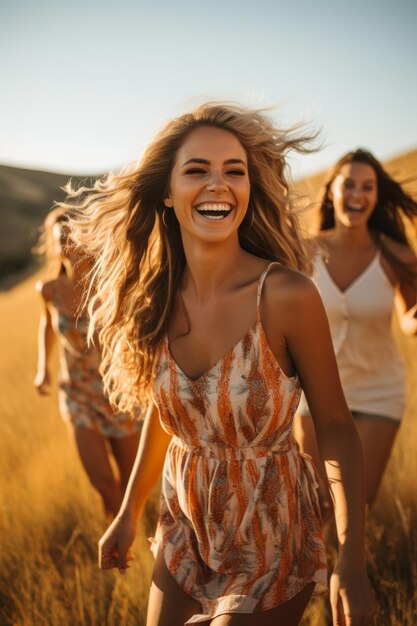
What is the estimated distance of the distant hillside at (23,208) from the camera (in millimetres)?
31141

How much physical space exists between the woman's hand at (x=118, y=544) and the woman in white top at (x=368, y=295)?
1.11m

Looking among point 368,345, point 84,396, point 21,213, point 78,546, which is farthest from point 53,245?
point 21,213

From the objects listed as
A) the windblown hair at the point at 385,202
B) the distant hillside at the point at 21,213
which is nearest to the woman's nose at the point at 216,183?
the windblown hair at the point at 385,202

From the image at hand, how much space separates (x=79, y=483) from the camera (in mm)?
4676

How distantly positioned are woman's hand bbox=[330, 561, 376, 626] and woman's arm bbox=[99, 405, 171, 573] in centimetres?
83

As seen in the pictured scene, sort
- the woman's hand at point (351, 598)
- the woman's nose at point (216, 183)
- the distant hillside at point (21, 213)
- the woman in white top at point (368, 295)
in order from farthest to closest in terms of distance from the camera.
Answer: the distant hillside at point (21, 213) < the woman in white top at point (368, 295) < the woman's nose at point (216, 183) < the woman's hand at point (351, 598)

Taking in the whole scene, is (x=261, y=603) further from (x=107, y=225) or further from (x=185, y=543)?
(x=107, y=225)

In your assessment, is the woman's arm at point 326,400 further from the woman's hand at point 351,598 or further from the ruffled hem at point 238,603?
the ruffled hem at point 238,603

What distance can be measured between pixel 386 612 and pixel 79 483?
7.95ft

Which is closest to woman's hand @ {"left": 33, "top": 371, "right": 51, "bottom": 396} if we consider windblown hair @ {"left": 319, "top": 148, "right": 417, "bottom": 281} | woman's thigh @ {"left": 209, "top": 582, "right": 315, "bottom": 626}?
windblown hair @ {"left": 319, "top": 148, "right": 417, "bottom": 281}

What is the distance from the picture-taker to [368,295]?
368 cm

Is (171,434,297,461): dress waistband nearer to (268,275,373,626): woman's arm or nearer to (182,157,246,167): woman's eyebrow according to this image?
(268,275,373,626): woman's arm

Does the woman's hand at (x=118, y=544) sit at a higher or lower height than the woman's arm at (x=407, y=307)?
lower

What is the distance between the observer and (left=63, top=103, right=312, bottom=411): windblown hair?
230 cm
